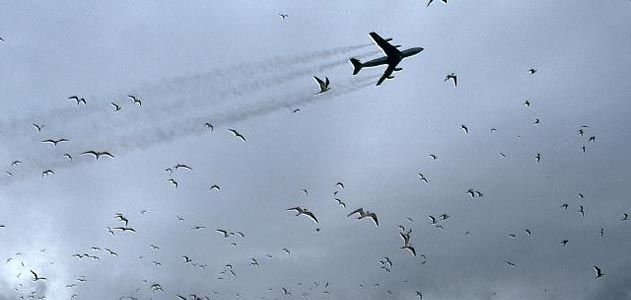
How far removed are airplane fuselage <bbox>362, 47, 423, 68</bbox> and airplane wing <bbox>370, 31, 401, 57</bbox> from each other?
679 mm

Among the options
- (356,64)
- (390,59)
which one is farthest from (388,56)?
(356,64)

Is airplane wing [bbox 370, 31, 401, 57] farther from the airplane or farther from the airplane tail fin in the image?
the airplane tail fin

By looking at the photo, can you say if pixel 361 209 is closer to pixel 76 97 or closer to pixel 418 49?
pixel 418 49

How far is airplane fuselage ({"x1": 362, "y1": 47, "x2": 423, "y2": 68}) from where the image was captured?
56144mm

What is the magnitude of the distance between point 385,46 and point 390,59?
2260 mm

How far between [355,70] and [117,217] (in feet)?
116

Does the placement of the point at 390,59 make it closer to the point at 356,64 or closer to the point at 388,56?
the point at 388,56

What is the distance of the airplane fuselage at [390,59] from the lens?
56.1 m

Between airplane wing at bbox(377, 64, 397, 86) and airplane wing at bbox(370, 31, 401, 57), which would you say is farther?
airplane wing at bbox(377, 64, 397, 86)

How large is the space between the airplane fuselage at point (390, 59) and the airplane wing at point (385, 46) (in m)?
0.68

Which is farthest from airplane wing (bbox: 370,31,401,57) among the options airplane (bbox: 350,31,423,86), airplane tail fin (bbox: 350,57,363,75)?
airplane tail fin (bbox: 350,57,363,75)

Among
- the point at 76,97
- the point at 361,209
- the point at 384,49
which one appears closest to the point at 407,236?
the point at 361,209

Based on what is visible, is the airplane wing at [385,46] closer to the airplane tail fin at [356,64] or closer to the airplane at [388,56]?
the airplane at [388,56]

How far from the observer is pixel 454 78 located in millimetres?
56500
